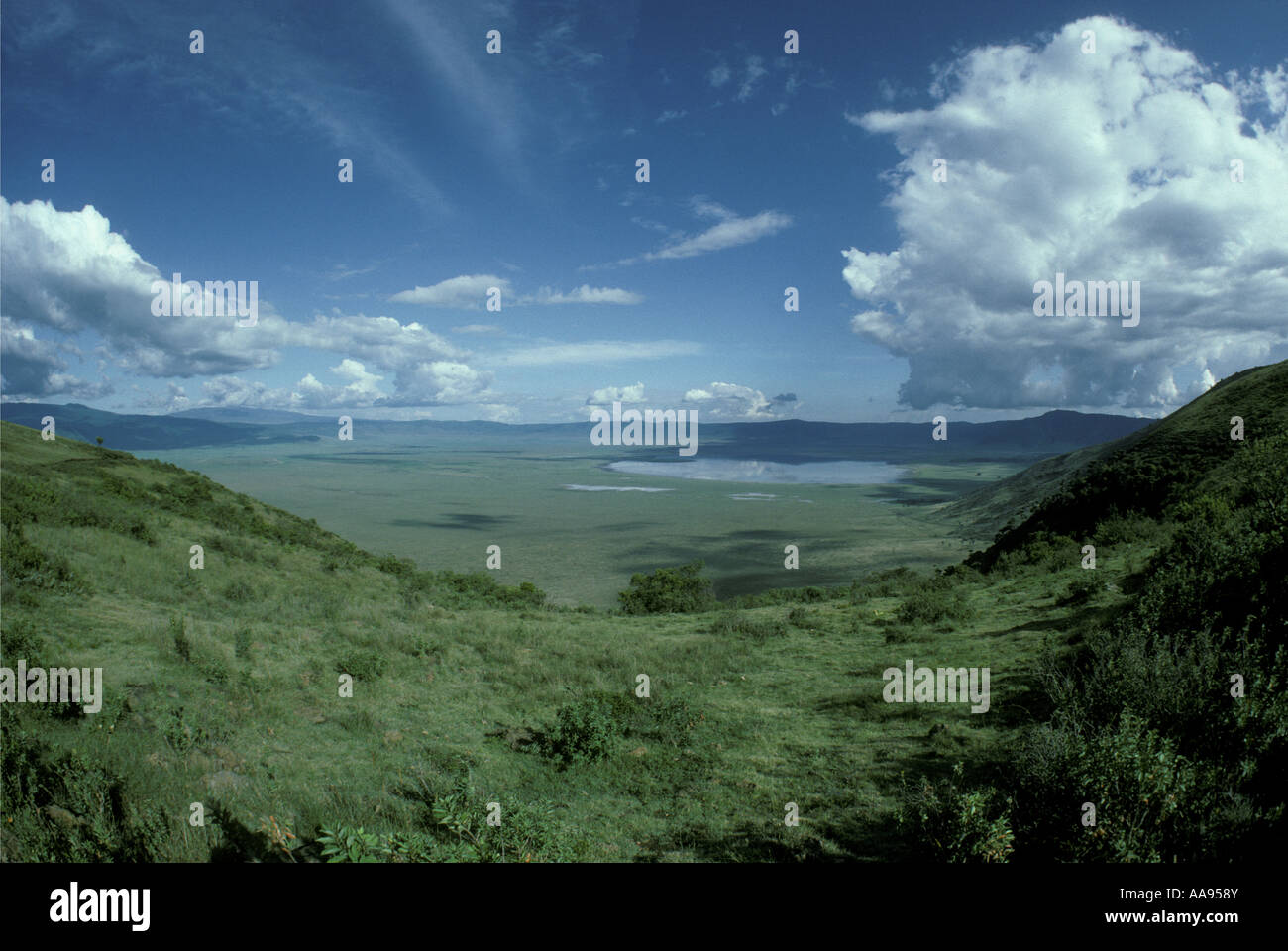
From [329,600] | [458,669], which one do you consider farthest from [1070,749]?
[329,600]

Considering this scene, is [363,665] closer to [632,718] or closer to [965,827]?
[632,718]

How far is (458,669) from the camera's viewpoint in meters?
12.4

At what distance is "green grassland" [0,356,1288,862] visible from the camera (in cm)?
518

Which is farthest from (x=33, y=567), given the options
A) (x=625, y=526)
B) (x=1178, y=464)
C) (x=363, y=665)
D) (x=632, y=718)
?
(x=625, y=526)

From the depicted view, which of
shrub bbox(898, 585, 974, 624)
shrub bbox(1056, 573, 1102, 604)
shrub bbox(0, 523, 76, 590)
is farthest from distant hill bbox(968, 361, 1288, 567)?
shrub bbox(0, 523, 76, 590)

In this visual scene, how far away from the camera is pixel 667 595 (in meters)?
32.5

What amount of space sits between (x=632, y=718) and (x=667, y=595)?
2306cm

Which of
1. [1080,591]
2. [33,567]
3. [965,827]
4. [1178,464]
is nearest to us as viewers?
[965,827]

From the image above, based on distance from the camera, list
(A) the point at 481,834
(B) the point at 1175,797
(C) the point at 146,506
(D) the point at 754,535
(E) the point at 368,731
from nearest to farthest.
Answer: (B) the point at 1175,797 → (A) the point at 481,834 → (E) the point at 368,731 → (C) the point at 146,506 → (D) the point at 754,535

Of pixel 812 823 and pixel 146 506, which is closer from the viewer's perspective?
pixel 812 823

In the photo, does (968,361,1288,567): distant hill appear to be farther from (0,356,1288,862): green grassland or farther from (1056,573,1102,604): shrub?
(1056,573,1102,604): shrub
